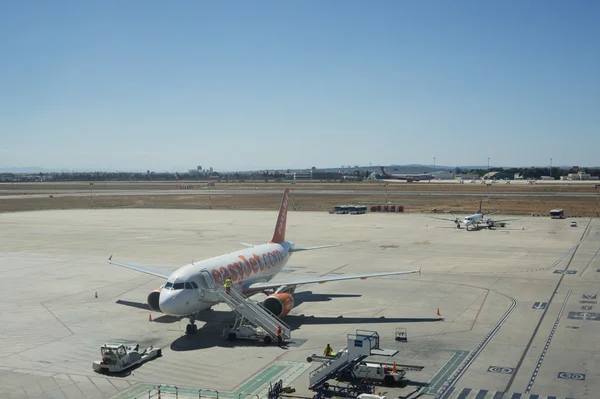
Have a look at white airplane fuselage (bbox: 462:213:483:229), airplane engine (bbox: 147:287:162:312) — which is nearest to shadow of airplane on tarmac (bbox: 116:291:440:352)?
airplane engine (bbox: 147:287:162:312)

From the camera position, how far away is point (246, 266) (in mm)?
40969

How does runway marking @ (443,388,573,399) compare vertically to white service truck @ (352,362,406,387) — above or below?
below

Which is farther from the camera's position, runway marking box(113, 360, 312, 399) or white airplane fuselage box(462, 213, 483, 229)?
white airplane fuselage box(462, 213, 483, 229)

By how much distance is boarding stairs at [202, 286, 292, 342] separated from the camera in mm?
34000

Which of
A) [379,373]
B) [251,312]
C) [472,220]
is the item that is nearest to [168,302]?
[251,312]

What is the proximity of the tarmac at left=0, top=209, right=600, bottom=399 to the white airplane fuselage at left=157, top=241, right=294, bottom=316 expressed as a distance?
222 cm

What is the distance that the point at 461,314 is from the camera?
132 feet

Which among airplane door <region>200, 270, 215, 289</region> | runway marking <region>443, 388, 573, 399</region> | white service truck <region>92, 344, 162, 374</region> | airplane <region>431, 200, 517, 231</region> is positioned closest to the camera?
runway marking <region>443, 388, 573, 399</region>

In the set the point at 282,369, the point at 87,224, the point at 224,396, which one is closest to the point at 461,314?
the point at 282,369

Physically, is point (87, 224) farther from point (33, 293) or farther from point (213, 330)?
point (213, 330)

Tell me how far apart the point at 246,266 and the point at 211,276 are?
497cm

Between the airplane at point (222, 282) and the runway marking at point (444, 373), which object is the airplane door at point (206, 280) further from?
the runway marking at point (444, 373)

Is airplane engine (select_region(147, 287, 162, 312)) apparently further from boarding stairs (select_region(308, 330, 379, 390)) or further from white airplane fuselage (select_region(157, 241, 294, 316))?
boarding stairs (select_region(308, 330, 379, 390))

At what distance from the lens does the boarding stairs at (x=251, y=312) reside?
1339 inches
